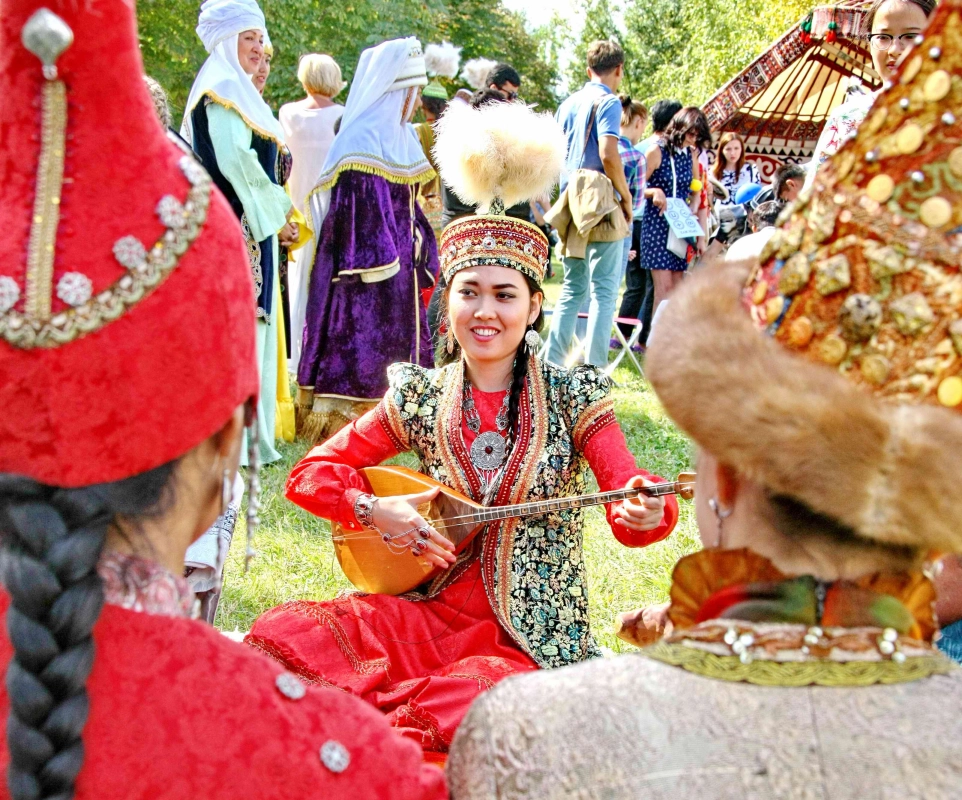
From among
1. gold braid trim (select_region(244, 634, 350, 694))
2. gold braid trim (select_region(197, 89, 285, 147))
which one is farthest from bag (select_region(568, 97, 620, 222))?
gold braid trim (select_region(244, 634, 350, 694))

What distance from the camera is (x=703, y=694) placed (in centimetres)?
115

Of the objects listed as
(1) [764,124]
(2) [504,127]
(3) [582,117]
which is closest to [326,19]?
(1) [764,124]

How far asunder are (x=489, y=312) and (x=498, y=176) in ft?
1.60

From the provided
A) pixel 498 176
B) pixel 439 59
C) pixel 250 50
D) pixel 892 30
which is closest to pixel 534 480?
pixel 498 176

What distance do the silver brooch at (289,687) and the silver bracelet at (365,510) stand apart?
1539mm

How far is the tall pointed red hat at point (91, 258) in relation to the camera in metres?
1.07

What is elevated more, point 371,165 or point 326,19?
point 326,19

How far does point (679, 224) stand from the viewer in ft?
27.7

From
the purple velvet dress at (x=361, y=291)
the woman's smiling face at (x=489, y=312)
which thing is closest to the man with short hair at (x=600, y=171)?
the purple velvet dress at (x=361, y=291)

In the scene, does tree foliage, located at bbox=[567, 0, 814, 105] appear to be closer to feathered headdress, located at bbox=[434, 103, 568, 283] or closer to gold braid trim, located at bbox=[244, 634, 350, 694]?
feathered headdress, located at bbox=[434, 103, 568, 283]

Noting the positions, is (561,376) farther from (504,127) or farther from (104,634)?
(104,634)

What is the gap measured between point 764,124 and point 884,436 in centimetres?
1460

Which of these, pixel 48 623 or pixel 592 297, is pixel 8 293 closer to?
pixel 48 623

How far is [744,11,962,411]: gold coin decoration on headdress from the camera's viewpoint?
3.68 ft
